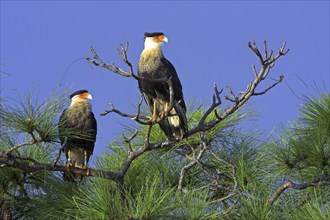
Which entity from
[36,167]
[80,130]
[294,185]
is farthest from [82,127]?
[294,185]

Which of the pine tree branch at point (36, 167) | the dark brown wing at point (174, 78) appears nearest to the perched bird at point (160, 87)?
the dark brown wing at point (174, 78)

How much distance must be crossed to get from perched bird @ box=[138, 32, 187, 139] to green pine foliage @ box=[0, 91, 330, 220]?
9cm

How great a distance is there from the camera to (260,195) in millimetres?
3367

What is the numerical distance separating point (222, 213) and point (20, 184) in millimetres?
930

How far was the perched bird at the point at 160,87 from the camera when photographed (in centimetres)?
385

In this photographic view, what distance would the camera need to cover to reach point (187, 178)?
12.2 feet

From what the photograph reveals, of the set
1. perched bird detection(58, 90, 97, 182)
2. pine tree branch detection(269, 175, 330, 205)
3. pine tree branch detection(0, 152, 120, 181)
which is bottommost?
pine tree branch detection(269, 175, 330, 205)

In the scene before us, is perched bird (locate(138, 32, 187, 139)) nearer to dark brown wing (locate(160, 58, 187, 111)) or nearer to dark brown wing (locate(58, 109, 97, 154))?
dark brown wing (locate(160, 58, 187, 111))

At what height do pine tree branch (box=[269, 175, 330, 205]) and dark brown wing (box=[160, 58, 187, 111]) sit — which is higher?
dark brown wing (box=[160, 58, 187, 111])

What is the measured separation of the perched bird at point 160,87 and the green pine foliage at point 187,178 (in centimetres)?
9

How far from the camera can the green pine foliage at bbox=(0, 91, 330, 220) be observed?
2982 millimetres

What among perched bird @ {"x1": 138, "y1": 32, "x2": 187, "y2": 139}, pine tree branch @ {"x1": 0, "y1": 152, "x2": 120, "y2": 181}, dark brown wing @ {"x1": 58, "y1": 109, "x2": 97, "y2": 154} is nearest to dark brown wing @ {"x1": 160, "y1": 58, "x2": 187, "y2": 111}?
perched bird @ {"x1": 138, "y1": 32, "x2": 187, "y2": 139}

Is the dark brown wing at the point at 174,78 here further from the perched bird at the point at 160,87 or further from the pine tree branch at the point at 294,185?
the pine tree branch at the point at 294,185

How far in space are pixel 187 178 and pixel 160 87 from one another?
47 cm
